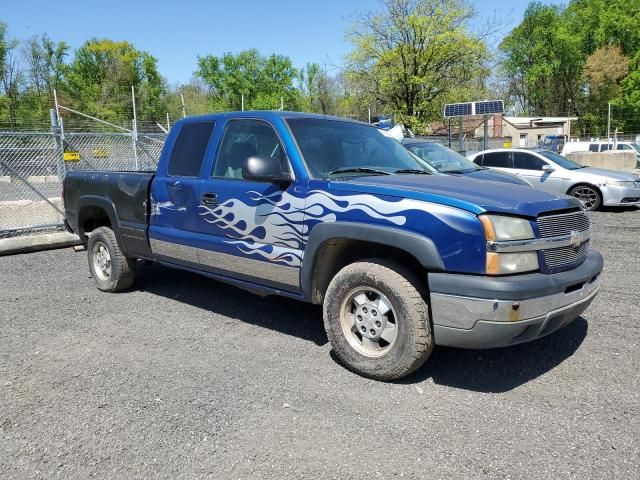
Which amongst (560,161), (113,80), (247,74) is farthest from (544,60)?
(560,161)

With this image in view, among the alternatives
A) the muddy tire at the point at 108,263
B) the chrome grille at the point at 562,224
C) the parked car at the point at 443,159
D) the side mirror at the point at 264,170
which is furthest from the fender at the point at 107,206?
the parked car at the point at 443,159

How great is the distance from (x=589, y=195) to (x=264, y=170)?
10014mm

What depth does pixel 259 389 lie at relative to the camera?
3.51 metres

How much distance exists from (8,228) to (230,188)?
6602 millimetres

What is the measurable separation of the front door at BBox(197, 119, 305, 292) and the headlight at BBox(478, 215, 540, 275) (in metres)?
1.38

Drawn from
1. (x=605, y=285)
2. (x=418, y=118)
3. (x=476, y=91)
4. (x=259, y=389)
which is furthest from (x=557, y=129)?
(x=259, y=389)

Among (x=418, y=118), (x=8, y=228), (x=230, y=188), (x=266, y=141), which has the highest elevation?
(x=418, y=118)

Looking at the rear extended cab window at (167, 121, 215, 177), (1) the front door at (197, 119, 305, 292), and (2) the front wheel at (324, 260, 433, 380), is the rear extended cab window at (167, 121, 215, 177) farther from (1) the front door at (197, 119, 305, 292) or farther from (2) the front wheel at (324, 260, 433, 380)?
(2) the front wheel at (324, 260, 433, 380)

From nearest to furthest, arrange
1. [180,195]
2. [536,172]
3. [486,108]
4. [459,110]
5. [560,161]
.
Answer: [180,195]
[536,172]
[560,161]
[486,108]
[459,110]

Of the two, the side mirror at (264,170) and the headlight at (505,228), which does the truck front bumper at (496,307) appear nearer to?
the headlight at (505,228)

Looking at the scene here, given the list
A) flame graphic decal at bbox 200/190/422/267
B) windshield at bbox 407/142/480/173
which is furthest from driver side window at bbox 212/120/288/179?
windshield at bbox 407/142/480/173

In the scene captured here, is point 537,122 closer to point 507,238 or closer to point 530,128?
point 530,128

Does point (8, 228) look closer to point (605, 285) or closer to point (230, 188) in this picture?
point (230, 188)

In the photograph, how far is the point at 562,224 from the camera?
11.2 ft
